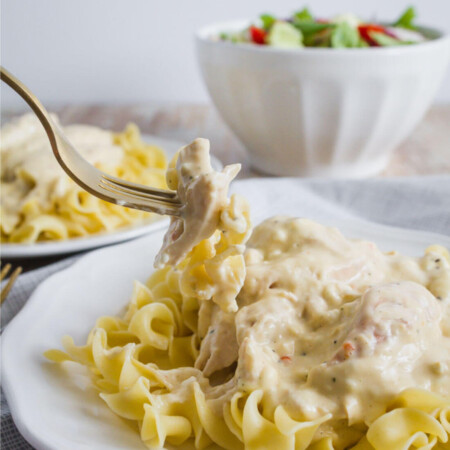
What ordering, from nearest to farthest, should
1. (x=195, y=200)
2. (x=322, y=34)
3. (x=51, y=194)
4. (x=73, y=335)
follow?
(x=195, y=200)
(x=73, y=335)
(x=51, y=194)
(x=322, y=34)

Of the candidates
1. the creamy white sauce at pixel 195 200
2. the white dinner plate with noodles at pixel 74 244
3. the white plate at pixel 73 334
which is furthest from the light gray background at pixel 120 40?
the creamy white sauce at pixel 195 200

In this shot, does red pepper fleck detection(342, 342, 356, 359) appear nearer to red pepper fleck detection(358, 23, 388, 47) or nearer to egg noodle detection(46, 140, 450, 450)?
egg noodle detection(46, 140, 450, 450)

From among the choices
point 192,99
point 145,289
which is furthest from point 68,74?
point 145,289

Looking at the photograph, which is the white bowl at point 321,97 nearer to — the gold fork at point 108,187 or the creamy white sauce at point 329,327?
the creamy white sauce at point 329,327

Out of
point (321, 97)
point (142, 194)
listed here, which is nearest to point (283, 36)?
point (321, 97)

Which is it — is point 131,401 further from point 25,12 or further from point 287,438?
point 25,12

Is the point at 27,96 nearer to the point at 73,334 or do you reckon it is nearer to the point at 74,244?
the point at 73,334
